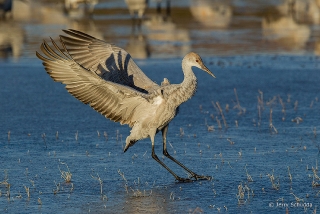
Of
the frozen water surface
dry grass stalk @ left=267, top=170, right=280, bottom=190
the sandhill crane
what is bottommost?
the frozen water surface

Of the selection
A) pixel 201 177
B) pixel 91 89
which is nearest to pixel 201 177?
pixel 201 177

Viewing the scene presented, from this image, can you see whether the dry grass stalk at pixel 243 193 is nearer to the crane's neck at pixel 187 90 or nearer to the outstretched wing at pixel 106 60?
the crane's neck at pixel 187 90

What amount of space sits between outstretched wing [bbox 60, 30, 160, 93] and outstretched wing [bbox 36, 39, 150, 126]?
0.56m

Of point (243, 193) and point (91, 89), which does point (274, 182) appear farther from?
point (91, 89)

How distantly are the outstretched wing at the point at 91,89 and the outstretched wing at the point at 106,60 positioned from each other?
0.56 metres

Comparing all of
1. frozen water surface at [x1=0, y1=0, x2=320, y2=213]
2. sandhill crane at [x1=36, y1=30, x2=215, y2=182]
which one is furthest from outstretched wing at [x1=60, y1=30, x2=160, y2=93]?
frozen water surface at [x1=0, y1=0, x2=320, y2=213]

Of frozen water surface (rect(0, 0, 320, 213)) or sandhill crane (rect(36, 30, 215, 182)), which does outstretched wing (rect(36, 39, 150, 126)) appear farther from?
frozen water surface (rect(0, 0, 320, 213))

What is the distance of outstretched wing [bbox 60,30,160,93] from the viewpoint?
7.92 m

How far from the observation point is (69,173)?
699 cm

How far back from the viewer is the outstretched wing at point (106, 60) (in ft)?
26.0

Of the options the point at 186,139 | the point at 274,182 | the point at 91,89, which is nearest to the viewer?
the point at 274,182

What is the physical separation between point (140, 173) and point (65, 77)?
3.93 feet

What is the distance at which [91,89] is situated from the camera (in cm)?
714

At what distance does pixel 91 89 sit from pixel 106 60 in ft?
3.64
